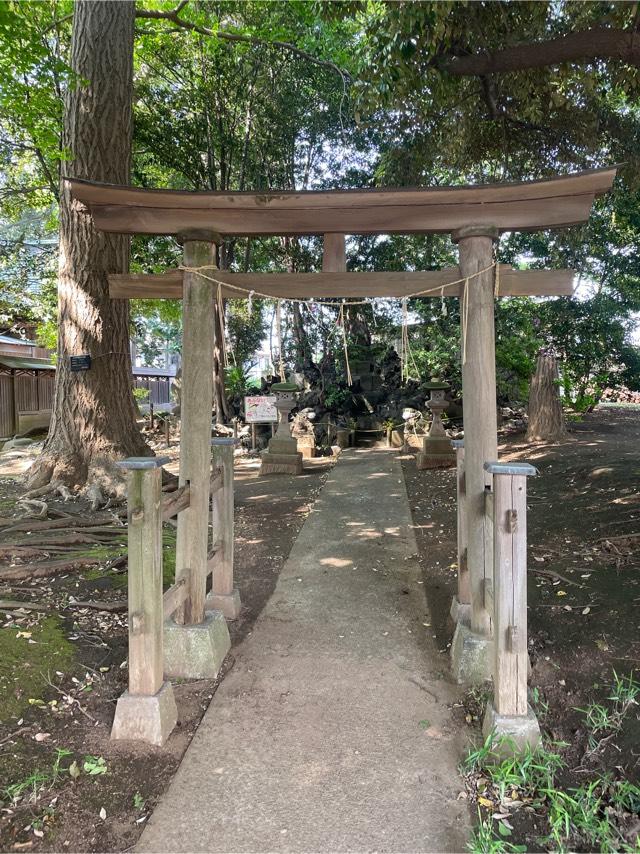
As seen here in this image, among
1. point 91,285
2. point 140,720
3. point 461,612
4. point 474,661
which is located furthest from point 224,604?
point 91,285

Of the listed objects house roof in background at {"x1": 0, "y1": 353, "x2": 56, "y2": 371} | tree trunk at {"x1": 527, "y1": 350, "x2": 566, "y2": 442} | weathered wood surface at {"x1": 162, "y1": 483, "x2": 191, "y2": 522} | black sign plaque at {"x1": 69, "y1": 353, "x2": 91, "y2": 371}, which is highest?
house roof in background at {"x1": 0, "y1": 353, "x2": 56, "y2": 371}

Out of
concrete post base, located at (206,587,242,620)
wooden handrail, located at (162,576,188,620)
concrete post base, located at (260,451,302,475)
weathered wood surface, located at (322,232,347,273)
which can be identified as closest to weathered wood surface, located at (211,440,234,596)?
concrete post base, located at (206,587,242,620)

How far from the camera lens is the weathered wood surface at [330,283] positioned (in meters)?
3.34

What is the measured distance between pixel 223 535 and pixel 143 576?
1.22 meters

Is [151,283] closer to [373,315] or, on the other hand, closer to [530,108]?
[530,108]

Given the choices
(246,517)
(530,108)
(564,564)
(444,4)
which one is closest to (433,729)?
(564,564)

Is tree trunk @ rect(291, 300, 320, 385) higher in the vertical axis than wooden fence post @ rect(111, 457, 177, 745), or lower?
higher

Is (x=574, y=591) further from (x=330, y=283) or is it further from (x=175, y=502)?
(x=175, y=502)

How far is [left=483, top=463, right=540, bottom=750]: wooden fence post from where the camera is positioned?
267 centimetres

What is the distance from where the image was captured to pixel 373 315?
1576 cm

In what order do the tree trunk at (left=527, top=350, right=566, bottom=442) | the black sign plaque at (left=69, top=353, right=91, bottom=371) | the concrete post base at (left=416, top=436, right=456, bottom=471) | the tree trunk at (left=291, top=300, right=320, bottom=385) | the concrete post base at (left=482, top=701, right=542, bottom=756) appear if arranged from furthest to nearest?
the tree trunk at (left=291, top=300, right=320, bottom=385), the tree trunk at (left=527, top=350, right=566, bottom=442), the concrete post base at (left=416, top=436, right=456, bottom=471), the black sign plaque at (left=69, top=353, right=91, bottom=371), the concrete post base at (left=482, top=701, right=542, bottom=756)

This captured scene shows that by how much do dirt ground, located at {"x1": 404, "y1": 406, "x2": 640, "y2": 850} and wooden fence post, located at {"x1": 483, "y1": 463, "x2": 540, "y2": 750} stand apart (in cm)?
31

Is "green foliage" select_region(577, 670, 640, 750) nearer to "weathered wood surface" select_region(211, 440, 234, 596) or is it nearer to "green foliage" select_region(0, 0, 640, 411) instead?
"weathered wood surface" select_region(211, 440, 234, 596)

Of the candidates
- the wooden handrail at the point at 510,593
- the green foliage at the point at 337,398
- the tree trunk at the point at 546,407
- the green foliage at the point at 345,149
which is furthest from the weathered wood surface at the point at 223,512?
the green foliage at the point at 337,398
